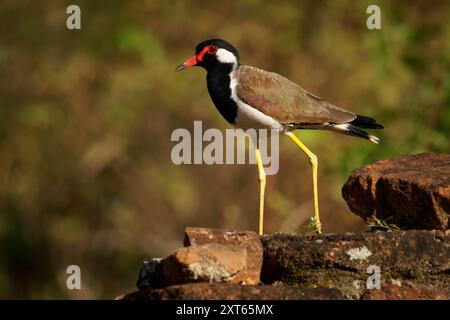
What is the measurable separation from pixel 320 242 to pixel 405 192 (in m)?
0.84

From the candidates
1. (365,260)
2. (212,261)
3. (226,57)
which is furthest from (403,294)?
(226,57)

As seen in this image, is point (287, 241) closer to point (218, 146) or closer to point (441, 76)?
point (441, 76)

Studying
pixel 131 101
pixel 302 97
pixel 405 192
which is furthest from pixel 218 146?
pixel 405 192

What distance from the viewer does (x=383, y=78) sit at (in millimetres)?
Result: 14734

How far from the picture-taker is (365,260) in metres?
5.96

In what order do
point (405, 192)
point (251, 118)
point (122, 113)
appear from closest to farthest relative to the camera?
point (405, 192)
point (251, 118)
point (122, 113)

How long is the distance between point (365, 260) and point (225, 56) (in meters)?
2.93

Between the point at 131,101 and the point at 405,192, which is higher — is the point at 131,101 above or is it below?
above

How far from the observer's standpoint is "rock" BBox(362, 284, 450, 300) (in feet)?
18.6

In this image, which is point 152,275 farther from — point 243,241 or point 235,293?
point 235,293

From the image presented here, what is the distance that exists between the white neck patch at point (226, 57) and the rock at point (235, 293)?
10.3 feet

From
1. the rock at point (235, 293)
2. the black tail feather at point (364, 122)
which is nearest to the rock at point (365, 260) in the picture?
the rock at point (235, 293)

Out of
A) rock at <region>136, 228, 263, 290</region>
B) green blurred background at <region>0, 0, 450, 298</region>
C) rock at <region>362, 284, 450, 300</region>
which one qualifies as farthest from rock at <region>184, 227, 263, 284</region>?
green blurred background at <region>0, 0, 450, 298</region>

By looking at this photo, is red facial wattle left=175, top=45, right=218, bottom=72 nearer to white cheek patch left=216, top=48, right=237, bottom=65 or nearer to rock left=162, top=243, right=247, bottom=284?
white cheek patch left=216, top=48, right=237, bottom=65
